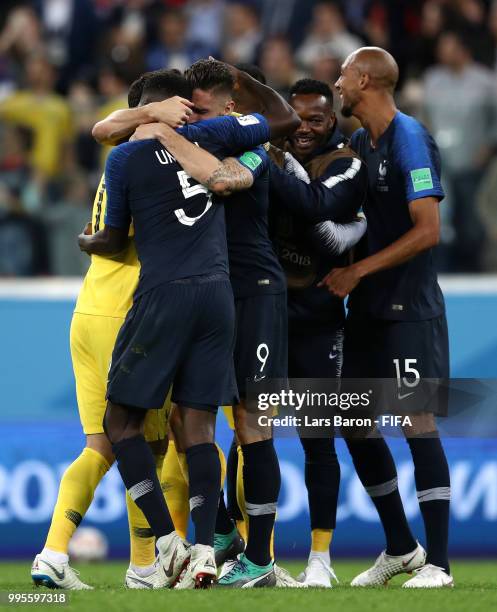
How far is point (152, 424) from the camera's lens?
5.83 meters

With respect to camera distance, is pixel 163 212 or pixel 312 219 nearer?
pixel 163 212

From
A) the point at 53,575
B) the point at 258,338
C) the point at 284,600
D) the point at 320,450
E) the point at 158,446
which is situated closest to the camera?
the point at 284,600

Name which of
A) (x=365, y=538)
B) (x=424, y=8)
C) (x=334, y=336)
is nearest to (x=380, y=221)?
(x=334, y=336)

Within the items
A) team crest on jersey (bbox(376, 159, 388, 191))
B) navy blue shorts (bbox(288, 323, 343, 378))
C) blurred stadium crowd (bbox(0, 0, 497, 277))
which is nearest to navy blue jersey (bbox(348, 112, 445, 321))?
team crest on jersey (bbox(376, 159, 388, 191))

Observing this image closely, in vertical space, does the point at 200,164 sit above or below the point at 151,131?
below

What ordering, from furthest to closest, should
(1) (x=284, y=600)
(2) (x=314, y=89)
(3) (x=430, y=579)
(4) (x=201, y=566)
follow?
1. (2) (x=314, y=89)
2. (3) (x=430, y=579)
3. (4) (x=201, y=566)
4. (1) (x=284, y=600)

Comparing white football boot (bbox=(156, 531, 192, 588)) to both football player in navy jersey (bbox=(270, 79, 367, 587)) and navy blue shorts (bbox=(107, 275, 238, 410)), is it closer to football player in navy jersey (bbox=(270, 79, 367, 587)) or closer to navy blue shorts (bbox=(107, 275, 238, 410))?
navy blue shorts (bbox=(107, 275, 238, 410))

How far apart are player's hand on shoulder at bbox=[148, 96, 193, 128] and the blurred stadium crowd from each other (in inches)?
134

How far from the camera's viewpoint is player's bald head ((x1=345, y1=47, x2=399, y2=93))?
6164 mm

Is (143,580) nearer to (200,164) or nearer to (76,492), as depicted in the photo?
(76,492)

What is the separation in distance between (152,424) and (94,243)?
0.85 metres

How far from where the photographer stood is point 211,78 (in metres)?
5.69

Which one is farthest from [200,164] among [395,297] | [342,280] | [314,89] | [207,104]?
[395,297]

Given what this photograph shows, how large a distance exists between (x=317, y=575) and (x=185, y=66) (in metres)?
6.19
